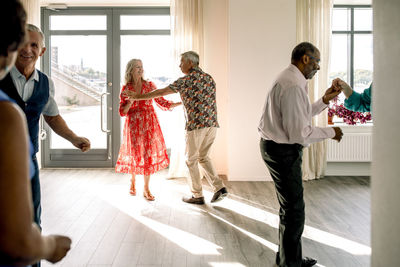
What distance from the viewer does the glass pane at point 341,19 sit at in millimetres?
6660

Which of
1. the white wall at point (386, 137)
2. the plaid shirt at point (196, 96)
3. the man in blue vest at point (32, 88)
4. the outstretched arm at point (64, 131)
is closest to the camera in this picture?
the white wall at point (386, 137)

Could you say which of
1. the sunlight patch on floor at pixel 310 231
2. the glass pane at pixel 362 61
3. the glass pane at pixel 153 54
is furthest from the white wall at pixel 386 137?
the glass pane at pixel 362 61

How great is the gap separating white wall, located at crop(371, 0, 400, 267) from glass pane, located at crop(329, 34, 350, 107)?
17.7ft

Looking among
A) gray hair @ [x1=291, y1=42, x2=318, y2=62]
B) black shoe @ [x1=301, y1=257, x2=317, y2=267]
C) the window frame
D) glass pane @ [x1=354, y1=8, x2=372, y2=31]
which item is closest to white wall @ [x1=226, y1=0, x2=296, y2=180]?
the window frame

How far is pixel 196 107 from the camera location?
173 inches

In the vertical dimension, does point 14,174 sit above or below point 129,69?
below

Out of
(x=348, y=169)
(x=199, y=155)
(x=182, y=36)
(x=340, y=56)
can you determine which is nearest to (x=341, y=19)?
(x=340, y=56)

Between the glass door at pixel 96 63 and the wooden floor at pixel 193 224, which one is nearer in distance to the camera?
the wooden floor at pixel 193 224

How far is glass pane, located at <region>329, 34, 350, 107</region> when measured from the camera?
6.73 m

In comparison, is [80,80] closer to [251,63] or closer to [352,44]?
[251,63]

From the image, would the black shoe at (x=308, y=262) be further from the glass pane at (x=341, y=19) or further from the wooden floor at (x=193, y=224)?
the glass pane at (x=341, y=19)

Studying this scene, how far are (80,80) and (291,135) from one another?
5100 mm

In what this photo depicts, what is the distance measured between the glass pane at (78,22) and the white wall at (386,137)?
5.75 meters

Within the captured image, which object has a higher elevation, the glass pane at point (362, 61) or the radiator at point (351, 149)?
the glass pane at point (362, 61)
